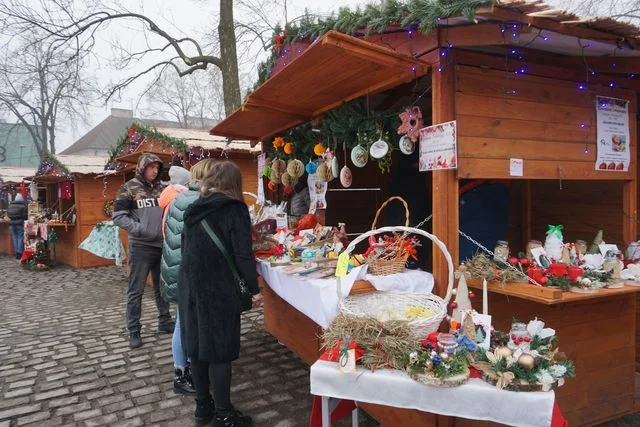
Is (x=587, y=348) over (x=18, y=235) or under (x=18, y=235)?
under

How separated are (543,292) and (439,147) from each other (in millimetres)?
1027

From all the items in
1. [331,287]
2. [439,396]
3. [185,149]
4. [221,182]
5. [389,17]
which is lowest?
[439,396]

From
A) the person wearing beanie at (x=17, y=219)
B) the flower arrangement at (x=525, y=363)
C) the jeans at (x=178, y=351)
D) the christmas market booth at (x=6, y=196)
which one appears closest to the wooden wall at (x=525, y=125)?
the flower arrangement at (x=525, y=363)

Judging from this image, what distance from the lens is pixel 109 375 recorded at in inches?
155

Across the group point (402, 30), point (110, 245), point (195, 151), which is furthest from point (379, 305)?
point (110, 245)

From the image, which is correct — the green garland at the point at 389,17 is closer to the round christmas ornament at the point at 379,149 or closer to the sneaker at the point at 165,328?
the round christmas ornament at the point at 379,149

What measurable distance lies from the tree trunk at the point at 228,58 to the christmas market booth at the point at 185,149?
3.71 meters

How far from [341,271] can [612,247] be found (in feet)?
6.03

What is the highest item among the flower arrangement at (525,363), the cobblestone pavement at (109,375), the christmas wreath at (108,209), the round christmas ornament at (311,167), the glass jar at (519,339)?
the round christmas ornament at (311,167)

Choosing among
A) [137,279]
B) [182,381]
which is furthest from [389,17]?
[137,279]

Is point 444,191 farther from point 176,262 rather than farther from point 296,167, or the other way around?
point 176,262

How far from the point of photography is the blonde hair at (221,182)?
283 cm

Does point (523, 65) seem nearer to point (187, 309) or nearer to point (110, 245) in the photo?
point (187, 309)

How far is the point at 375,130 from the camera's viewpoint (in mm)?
3332
